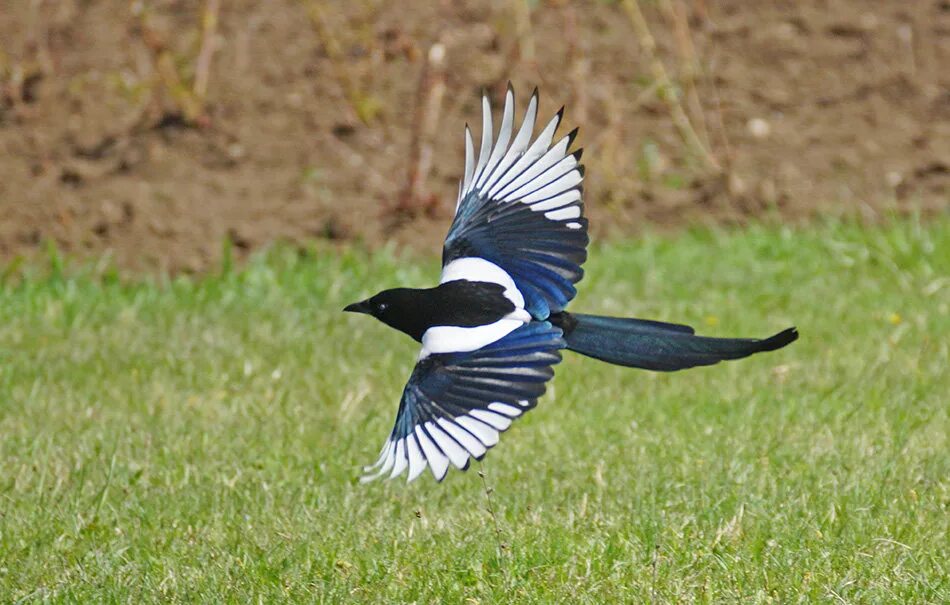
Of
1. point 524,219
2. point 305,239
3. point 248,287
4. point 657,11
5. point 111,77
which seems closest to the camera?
point 524,219

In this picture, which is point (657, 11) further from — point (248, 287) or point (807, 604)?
point (807, 604)

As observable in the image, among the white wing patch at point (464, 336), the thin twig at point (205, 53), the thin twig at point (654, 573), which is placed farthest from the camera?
the thin twig at point (205, 53)

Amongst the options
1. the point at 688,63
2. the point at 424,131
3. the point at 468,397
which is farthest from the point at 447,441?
the point at 688,63

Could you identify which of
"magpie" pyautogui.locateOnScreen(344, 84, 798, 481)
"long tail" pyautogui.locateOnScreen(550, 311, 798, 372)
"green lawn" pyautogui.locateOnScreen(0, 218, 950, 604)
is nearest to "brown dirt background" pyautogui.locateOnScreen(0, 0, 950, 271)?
"green lawn" pyautogui.locateOnScreen(0, 218, 950, 604)

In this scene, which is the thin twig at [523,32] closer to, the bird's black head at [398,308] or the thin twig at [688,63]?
the thin twig at [688,63]

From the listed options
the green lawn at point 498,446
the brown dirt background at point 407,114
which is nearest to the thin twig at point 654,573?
the green lawn at point 498,446

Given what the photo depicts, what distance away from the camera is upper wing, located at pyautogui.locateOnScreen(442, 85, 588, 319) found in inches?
153

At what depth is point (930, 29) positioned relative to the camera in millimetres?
8500

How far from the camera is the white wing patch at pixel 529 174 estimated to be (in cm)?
393

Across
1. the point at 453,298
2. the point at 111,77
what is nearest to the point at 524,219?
the point at 453,298

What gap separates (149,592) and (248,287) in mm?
3180

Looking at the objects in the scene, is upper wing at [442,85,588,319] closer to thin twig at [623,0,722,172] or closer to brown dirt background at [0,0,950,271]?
brown dirt background at [0,0,950,271]

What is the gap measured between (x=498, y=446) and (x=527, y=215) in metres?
1.14

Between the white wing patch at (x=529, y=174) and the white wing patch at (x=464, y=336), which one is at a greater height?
the white wing patch at (x=529, y=174)
